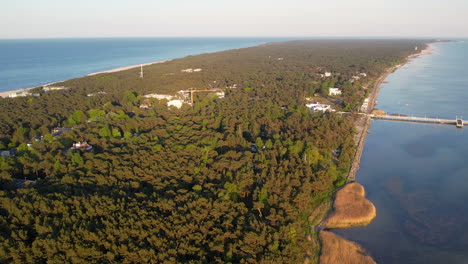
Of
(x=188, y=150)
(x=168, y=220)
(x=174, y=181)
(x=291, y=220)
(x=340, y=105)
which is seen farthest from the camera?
(x=340, y=105)

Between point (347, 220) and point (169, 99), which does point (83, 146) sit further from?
point (169, 99)

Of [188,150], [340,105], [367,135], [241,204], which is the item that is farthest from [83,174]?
[340,105]

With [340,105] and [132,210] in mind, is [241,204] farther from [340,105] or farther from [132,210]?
[340,105]

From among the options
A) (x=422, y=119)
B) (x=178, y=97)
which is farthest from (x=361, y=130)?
(x=178, y=97)

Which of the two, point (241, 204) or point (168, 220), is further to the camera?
point (241, 204)

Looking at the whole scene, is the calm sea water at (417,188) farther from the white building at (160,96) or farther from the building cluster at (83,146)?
the white building at (160,96)

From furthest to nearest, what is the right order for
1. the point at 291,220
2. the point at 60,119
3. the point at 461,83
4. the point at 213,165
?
the point at 461,83, the point at 60,119, the point at 213,165, the point at 291,220
